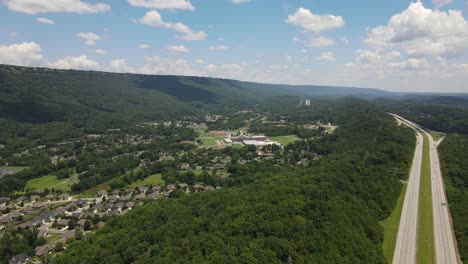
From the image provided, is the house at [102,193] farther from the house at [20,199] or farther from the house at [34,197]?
the house at [20,199]

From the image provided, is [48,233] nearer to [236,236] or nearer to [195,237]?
[195,237]

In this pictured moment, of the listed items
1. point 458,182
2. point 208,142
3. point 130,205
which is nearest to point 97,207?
point 130,205

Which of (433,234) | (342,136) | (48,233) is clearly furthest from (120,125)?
(433,234)

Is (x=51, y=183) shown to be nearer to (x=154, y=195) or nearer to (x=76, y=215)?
(x=76, y=215)

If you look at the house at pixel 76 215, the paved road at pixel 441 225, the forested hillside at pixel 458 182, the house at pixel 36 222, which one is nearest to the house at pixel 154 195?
the house at pixel 76 215

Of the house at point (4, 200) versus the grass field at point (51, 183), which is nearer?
the house at point (4, 200)

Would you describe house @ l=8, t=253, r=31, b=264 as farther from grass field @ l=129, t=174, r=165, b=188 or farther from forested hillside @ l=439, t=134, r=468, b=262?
forested hillside @ l=439, t=134, r=468, b=262
